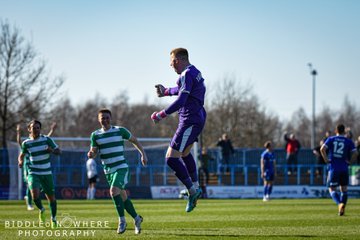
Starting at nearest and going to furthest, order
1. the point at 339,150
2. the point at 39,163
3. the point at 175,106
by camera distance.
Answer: the point at 175,106 → the point at 39,163 → the point at 339,150

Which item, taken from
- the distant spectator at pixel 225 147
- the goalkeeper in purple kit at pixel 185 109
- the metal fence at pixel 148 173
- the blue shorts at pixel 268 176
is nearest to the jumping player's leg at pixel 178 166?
the goalkeeper in purple kit at pixel 185 109

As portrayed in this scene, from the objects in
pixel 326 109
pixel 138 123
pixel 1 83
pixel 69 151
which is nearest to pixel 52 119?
pixel 1 83

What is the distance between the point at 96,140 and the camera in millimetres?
14312

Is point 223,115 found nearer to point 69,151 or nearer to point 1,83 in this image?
point 1,83

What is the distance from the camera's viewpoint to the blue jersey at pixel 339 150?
64.6 ft

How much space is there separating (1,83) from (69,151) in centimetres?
988

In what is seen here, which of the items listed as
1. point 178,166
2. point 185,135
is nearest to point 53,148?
point 178,166

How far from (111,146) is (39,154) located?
2.88 m

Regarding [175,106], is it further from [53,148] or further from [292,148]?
[292,148]

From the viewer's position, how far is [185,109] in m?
13.5

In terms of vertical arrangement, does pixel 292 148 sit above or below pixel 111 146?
above

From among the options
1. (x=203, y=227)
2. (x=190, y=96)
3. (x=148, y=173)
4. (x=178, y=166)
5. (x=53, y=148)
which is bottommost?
(x=203, y=227)

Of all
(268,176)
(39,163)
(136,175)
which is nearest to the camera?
(39,163)

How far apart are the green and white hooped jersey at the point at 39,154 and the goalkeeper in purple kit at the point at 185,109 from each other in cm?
394
